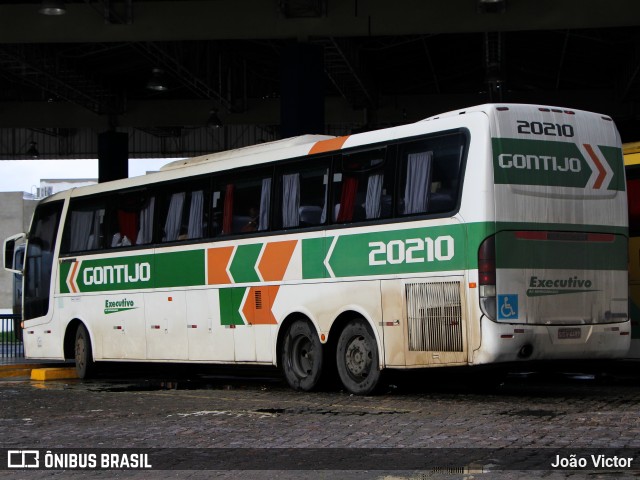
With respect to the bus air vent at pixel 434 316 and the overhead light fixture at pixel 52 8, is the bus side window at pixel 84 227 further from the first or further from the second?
the bus air vent at pixel 434 316

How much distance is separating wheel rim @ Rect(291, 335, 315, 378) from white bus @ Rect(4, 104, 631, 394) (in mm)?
21

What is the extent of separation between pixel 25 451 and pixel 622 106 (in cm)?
3621

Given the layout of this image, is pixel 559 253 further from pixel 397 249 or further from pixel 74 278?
pixel 74 278

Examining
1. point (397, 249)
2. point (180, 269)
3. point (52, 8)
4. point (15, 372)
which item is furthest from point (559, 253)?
point (52, 8)

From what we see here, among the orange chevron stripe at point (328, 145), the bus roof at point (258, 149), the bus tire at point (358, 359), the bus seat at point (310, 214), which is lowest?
the bus tire at point (358, 359)

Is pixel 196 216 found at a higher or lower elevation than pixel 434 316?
higher

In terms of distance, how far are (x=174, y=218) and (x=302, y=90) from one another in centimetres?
1029

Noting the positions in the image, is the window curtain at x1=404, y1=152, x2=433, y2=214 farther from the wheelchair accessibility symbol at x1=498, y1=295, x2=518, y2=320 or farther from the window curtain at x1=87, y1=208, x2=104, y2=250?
the window curtain at x1=87, y1=208, x2=104, y2=250

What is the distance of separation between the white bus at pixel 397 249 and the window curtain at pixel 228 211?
26 mm

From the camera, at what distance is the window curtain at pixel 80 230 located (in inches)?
809

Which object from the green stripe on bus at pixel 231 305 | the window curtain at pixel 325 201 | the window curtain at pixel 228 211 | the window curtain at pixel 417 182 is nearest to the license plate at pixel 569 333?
the window curtain at pixel 417 182

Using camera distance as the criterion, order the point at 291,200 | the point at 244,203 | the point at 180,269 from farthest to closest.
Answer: the point at 180,269
the point at 244,203
the point at 291,200

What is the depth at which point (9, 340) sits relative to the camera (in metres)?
28.5

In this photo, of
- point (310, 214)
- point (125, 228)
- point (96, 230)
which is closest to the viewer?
point (310, 214)
